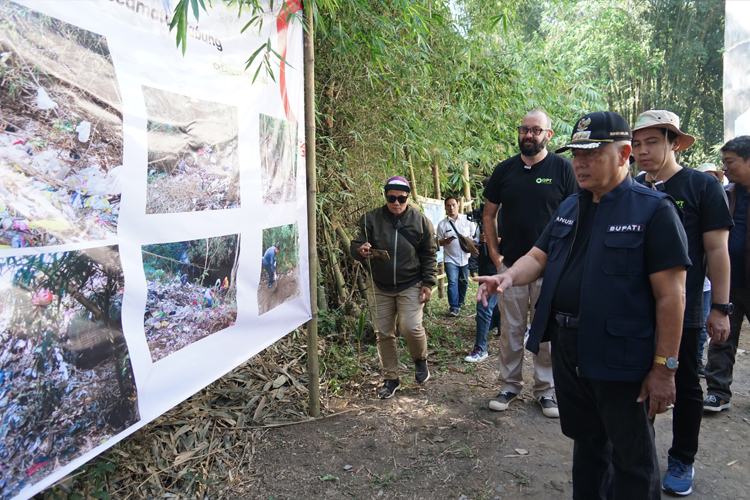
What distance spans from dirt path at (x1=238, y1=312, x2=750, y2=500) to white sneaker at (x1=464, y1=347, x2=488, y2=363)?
0.84 meters

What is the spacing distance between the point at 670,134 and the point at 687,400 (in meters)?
1.29

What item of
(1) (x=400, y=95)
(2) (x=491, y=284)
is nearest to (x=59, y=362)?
(2) (x=491, y=284)

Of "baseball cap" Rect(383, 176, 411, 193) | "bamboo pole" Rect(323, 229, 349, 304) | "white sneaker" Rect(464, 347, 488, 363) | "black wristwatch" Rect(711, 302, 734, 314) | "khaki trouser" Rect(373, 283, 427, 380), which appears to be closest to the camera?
"black wristwatch" Rect(711, 302, 734, 314)

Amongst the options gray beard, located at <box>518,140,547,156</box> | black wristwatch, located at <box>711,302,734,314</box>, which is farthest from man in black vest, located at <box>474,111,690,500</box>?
gray beard, located at <box>518,140,547,156</box>

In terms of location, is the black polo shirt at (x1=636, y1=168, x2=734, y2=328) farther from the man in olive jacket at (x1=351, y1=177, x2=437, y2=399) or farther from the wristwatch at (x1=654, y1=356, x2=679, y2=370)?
the man in olive jacket at (x1=351, y1=177, x2=437, y2=399)

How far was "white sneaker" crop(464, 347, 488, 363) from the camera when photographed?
15.4ft

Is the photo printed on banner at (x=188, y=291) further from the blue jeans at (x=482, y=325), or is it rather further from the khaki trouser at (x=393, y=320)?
the blue jeans at (x=482, y=325)

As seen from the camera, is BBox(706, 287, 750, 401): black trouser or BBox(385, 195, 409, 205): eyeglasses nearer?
BBox(706, 287, 750, 401): black trouser

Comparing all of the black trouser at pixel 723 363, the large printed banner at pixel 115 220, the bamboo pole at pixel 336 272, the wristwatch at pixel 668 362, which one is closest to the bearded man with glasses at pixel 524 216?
the black trouser at pixel 723 363

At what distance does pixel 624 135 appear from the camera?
1.78m

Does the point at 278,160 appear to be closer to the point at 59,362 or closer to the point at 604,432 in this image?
the point at 59,362

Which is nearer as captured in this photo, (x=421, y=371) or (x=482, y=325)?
(x=421, y=371)

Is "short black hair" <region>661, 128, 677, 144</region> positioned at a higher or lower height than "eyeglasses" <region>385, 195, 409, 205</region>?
higher

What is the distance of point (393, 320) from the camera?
3.93 meters
